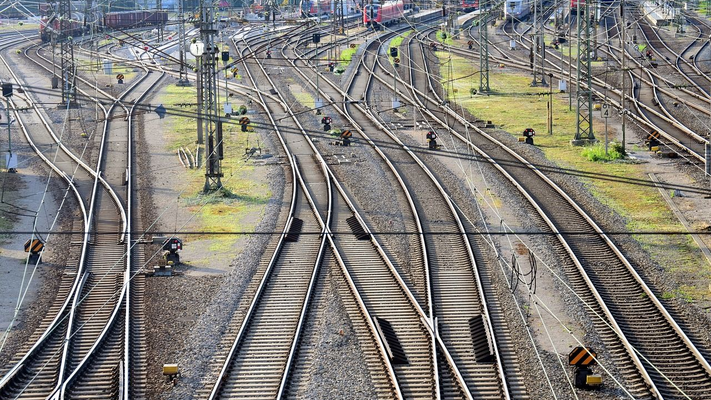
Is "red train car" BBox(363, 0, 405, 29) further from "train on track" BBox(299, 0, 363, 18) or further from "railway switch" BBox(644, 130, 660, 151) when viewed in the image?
"railway switch" BBox(644, 130, 660, 151)

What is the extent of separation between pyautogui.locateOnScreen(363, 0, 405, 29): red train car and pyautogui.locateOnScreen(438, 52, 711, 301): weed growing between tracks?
71.5 feet

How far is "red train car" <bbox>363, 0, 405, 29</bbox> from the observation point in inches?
3172

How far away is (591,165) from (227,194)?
10705mm

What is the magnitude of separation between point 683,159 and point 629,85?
17.2 m

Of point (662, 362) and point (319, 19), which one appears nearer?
point (662, 362)

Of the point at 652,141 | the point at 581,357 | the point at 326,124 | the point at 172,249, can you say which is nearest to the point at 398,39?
the point at 326,124

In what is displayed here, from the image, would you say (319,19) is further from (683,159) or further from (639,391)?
(639,391)

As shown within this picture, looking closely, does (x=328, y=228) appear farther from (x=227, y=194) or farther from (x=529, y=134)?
(x=529, y=134)

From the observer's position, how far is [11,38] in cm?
8131

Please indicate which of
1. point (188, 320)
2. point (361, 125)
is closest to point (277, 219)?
point (188, 320)

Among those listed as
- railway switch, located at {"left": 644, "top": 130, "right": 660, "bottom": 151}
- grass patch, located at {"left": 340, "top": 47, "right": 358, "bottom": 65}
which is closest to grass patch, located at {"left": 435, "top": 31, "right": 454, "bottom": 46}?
grass patch, located at {"left": 340, "top": 47, "right": 358, "bottom": 65}

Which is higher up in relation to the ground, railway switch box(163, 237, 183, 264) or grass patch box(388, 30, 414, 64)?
grass patch box(388, 30, 414, 64)

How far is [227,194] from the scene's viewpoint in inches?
1125

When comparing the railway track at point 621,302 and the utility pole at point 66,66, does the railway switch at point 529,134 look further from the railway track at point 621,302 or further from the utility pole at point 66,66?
the utility pole at point 66,66
